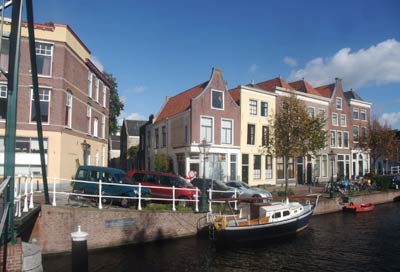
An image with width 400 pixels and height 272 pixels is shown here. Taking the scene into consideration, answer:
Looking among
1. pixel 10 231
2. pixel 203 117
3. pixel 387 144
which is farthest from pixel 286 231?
pixel 387 144

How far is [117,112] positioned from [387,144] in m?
34.3

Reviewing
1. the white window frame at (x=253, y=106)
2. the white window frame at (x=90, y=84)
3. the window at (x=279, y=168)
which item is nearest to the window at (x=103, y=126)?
the white window frame at (x=90, y=84)

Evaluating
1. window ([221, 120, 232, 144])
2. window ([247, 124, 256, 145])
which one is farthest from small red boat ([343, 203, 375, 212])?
window ([221, 120, 232, 144])

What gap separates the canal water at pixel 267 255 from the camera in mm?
12721

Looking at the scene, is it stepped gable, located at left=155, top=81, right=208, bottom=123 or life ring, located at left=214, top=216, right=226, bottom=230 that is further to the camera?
stepped gable, located at left=155, top=81, right=208, bottom=123

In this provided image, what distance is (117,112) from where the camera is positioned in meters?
51.7

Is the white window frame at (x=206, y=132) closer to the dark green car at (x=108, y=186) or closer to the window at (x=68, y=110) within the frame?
the window at (x=68, y=110)

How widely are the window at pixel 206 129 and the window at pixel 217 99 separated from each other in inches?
53.7

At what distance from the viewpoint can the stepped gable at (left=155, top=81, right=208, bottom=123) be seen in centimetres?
3493

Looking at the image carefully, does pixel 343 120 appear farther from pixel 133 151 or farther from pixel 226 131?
pixel 133 151

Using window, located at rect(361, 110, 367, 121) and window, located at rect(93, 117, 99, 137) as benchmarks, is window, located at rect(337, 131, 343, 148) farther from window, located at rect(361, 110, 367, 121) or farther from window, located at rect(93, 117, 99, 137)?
window, located at rect(93, 117, 99, 137)

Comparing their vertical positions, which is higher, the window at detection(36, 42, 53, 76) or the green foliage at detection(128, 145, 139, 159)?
the window at detection(36, 42, 53, 76)

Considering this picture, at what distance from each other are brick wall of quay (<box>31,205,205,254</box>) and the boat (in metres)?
1.69

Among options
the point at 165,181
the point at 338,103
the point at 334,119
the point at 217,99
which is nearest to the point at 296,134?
the point at 217,99
